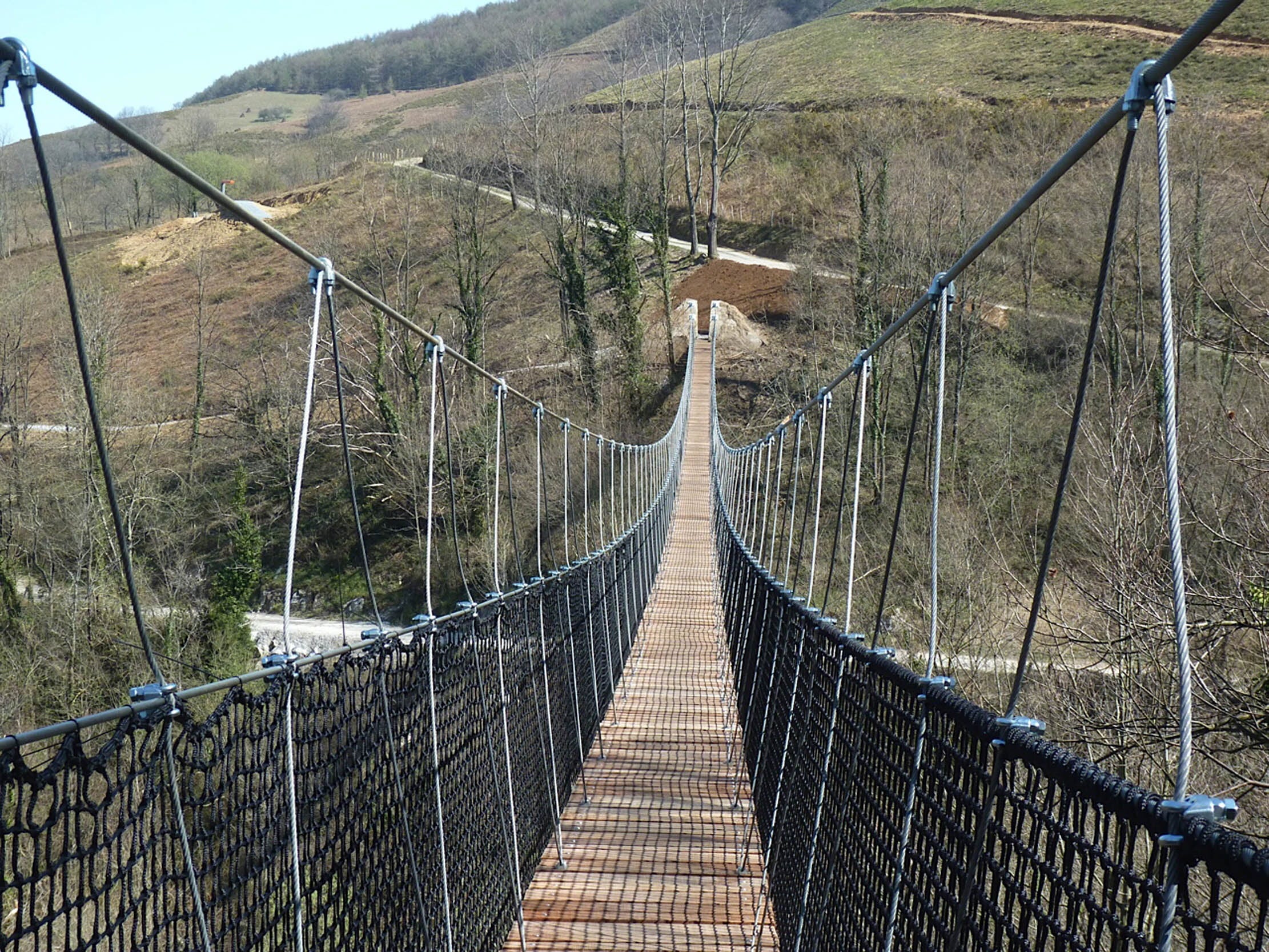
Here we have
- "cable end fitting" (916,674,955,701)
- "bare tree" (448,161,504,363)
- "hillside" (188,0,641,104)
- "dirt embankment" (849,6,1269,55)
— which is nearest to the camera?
"cable end fitting" (916,674,955,701)

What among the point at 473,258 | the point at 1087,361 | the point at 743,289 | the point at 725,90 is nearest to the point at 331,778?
the point at 1087,361

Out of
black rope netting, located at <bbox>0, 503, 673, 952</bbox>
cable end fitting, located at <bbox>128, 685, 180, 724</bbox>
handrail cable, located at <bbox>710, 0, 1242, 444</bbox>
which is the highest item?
handrail cable, located at <bbox>710, 0, 1242, 444</bbox>

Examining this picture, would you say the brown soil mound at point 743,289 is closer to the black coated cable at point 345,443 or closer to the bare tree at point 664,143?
the bare tree at point 664,143

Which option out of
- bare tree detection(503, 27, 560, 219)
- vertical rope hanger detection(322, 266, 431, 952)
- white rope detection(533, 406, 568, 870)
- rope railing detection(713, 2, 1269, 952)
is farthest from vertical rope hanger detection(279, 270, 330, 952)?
bare tree detection(503, 27, 560, 219)

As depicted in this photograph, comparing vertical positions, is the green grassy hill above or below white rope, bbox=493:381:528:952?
above

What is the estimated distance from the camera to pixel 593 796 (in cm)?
407

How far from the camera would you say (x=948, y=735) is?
145 centimetres

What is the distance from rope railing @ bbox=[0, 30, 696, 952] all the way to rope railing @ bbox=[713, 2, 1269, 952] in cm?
71

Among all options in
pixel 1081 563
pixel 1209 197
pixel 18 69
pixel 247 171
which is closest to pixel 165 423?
pixel 1081 563

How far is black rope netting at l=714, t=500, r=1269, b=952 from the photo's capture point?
943 mm

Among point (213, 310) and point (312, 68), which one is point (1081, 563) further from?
point (312, 68)

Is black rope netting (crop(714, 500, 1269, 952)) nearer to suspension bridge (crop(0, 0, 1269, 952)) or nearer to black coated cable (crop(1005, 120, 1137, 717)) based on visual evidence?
suspension bridge (crop(0, 0, 1269, 952))

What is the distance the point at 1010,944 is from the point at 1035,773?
0.25 m

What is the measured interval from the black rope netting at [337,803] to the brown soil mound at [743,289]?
772 inches
